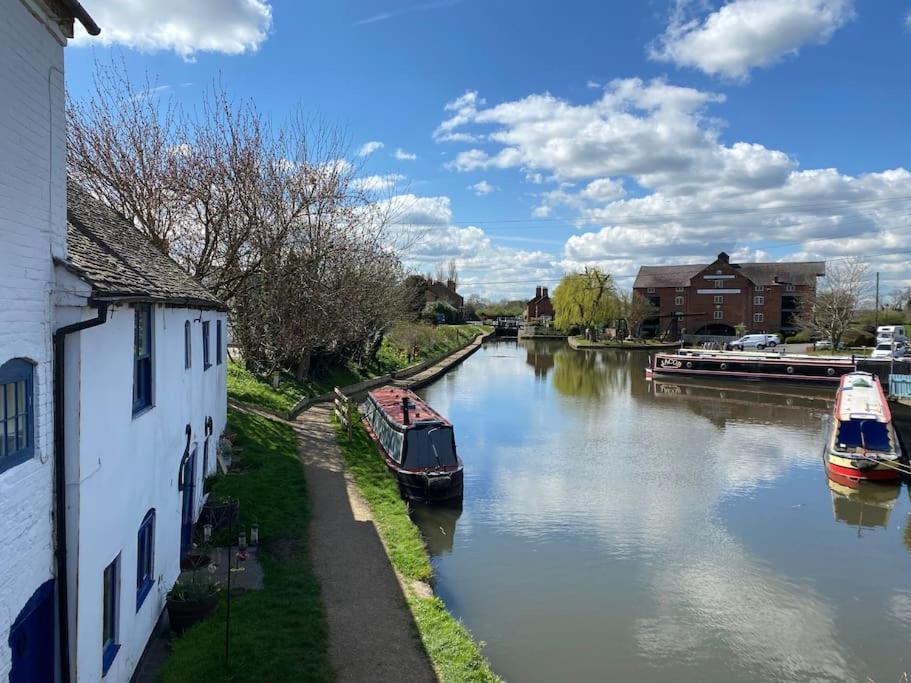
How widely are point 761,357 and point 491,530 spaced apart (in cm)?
3248

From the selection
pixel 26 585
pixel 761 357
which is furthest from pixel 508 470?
pixel 761 357

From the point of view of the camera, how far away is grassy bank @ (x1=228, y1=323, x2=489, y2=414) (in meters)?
21.4

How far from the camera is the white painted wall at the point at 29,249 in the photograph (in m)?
3.95

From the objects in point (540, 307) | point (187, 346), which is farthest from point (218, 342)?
point (540, 307)

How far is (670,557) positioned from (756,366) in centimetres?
3157

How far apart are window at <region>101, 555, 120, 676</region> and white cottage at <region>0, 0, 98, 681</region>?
0.88 m

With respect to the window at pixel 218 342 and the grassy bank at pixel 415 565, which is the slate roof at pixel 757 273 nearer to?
the grassy bank at pixel 415 565

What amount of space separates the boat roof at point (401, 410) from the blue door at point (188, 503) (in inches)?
221

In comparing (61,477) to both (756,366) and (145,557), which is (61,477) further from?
(756,366)

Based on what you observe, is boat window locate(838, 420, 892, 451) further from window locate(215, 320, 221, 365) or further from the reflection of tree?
window locate(215, 320, 221, 365)

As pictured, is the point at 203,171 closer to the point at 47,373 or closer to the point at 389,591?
the point at 389,591

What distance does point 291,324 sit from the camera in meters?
22.4

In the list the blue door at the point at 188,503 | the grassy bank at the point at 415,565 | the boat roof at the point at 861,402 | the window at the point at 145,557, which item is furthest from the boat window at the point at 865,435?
the window at the point at 145,557

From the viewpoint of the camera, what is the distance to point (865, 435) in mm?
17828
